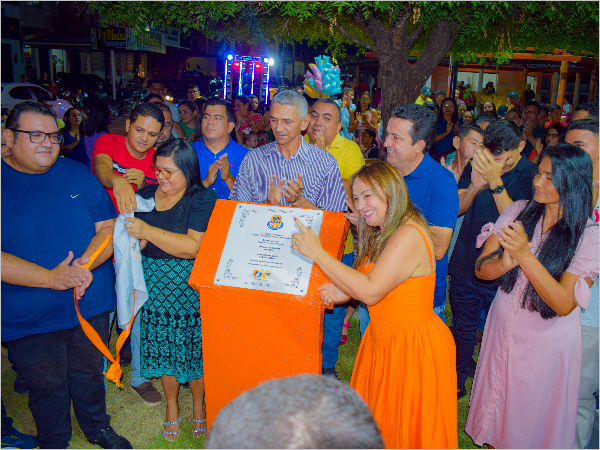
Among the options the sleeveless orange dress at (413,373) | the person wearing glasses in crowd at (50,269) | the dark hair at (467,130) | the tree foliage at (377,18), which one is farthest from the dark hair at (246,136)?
the sleeveless orange dress at (413,373)

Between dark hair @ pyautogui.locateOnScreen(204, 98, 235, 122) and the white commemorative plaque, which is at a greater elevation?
dark hair @ pyautogui.locateOnScreen(204, 98, 235, 122)

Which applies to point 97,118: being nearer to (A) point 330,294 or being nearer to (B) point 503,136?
(A) point 330,294

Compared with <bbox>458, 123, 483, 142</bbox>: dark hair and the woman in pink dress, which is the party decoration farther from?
the woman in pink dress

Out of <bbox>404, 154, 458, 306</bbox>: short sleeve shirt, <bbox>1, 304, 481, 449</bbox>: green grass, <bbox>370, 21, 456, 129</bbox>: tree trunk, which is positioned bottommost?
<bbox>1, 304, 481, 449</bbox>: green grass

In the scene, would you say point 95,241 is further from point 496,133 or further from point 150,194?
point 496,133

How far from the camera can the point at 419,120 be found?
305cm

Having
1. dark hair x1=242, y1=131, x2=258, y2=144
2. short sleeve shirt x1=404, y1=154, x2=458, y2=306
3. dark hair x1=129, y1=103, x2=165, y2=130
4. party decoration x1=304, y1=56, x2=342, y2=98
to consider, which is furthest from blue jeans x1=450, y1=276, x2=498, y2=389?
party decoration x1=304, y1=56, x2=342, y2=98

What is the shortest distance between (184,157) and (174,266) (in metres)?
0.69

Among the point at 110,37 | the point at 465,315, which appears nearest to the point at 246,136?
the point at 465,315

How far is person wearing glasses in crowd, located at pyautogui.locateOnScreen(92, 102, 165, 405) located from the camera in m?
3.35

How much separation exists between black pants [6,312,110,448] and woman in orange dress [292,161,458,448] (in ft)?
Answer: 5.32

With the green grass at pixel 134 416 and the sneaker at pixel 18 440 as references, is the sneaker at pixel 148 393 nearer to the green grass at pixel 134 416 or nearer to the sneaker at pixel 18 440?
the green grass at pixel 134 416

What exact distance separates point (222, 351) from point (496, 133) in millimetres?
2517

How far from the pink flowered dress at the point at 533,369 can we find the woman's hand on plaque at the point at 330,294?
0.98m
